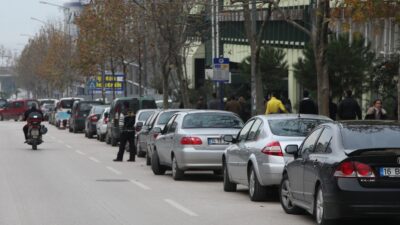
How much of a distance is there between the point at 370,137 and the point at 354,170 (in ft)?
2.41

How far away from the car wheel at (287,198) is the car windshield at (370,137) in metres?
2.02

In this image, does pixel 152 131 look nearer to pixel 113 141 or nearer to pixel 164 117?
pixel 164 117

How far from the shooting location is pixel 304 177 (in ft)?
45.4

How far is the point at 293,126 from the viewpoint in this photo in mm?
17141

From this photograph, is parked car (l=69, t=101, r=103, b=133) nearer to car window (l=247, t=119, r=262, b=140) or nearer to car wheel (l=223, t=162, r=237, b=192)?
car wheel (l=223, t=162, r=237, b=192)

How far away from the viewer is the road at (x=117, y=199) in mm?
14422

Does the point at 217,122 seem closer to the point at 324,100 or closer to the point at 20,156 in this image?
the point at 324,100

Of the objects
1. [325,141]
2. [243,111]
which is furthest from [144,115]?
[325,141]

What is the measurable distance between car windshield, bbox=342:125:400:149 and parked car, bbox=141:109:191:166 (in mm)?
11839

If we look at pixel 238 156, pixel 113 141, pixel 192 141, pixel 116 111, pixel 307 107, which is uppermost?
pixel 307 107

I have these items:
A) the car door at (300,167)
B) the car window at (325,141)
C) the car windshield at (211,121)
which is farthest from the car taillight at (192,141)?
the car window at (325,141)

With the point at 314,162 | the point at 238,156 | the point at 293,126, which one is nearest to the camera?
the point at 314,162

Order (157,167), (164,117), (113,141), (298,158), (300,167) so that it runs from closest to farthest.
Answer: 1. (300,167)
2. (298,158)
3. (157,167)
4. (164,117)
5. (113,141)

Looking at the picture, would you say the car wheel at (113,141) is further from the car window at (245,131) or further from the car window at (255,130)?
the car window at (255,130)
